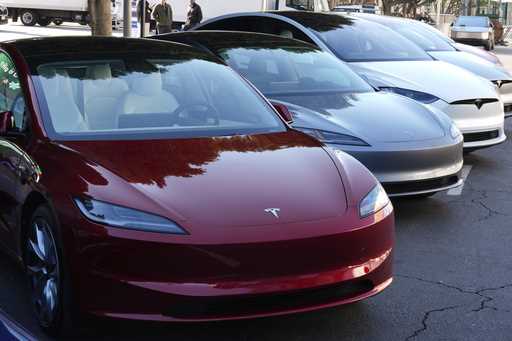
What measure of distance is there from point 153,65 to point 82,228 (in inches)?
67.8

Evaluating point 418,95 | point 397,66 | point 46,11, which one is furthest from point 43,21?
point 418,95

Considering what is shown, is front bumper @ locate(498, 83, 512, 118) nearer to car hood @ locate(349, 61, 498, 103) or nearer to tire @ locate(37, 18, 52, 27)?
car hood @ locate(349, 61, 498, 103)

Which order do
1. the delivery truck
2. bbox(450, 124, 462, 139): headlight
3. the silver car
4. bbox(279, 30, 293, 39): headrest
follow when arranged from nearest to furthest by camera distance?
bbox(450, 124, 462, 139): headlight → bbox(279, 30, 293, 39): headrest → the delivery truck → the silver car

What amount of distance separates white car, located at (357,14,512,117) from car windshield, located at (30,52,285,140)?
18.9 ft

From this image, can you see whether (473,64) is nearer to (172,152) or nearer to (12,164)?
(172,152)

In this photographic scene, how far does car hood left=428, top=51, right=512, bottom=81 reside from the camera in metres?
10.5

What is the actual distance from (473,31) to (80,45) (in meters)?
31.9

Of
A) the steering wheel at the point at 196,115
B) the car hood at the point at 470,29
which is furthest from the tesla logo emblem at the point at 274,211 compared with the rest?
the car hood at the point at 470,29

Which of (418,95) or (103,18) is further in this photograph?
(103,18)

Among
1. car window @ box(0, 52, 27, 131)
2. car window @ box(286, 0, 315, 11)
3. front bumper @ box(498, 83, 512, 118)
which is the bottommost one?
front bumper @ box(498, 83, 512, 118)

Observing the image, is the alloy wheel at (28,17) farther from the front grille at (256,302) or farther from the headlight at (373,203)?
the front grille at (256,302)

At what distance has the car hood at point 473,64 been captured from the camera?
1046cm

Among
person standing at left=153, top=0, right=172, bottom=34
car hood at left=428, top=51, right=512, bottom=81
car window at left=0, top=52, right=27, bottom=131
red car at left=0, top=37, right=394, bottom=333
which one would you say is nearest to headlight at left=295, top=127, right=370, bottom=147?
red car at left=0, top=37, right=394, bottom=333

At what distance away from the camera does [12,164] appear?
4180mm
